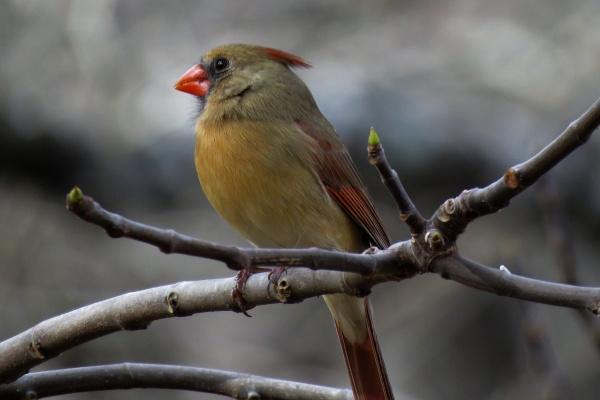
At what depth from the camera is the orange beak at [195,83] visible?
448 cm

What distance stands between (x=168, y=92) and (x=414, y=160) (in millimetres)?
1494

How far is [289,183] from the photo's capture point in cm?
382

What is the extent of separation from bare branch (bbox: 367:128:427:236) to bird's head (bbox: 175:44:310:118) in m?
2.08

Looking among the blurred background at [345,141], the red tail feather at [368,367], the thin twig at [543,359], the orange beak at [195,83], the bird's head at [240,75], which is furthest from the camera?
the blurred background at [345,141]

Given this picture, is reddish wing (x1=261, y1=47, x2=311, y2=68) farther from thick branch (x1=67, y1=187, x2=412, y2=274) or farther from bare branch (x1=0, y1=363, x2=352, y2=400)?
thick branch (x1=67, y1=187, x2=412, y2=274)

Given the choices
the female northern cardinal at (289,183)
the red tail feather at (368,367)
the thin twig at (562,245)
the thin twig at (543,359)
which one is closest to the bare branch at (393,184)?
the thin twig at (562,245)

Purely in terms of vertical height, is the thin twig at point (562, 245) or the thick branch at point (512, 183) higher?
the thin twig at point (562, 245)

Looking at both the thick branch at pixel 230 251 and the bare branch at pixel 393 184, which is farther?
the bare branch at pixel 393 184

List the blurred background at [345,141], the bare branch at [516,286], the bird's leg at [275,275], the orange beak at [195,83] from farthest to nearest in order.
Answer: the blurred background at [345,141], the orange beak at [195,83], the bird's leg at [275,275], the bare branch at [516,286]

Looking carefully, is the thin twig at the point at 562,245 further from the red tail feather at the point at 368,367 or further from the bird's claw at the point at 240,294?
the bird's claw at the point at 240,294

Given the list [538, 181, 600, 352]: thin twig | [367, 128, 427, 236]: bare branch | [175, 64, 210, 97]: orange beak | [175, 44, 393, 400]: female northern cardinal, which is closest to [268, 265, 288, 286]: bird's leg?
[367, 128, 427, 236]: bare branch

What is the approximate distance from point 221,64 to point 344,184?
0.85 metres

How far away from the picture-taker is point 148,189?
592 centimetres

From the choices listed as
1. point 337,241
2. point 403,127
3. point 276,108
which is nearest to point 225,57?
point 276,108
